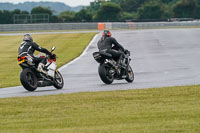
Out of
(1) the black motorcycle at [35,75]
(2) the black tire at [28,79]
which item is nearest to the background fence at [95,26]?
(1) the black motorcycle at [35,75]

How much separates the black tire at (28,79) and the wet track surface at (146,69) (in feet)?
0.71

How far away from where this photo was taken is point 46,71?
626 inches

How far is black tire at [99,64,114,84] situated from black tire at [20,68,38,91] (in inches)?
79.5

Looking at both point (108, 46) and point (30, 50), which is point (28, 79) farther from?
point (108, 46)

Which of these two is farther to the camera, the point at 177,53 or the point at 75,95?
the point at 177,53

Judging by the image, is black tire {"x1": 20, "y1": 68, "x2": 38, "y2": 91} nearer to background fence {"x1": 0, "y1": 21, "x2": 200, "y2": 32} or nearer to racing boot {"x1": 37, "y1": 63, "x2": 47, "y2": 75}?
racing boot {"x1": 37, "y1": 63, "x2": 47, "y2": 75}

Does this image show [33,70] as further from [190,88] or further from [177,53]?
[177,53]

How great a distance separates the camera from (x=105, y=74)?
54.5ft

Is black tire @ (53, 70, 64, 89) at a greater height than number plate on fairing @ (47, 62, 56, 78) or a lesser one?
lesser

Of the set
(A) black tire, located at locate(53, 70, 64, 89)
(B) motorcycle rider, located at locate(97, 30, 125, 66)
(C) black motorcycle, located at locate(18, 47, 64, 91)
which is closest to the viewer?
(C) black motorcycle, located at locate(18, 47, 64, 91)

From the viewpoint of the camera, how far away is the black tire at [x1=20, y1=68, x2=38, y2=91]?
1505 cm

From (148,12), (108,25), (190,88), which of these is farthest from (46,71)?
(148,12)

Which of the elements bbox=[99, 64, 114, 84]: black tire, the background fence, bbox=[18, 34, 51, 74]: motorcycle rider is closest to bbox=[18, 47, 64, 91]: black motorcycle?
bbox=[18, 34, 51, 74]: motorcycle rider

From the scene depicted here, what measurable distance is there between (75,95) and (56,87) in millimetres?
2664
